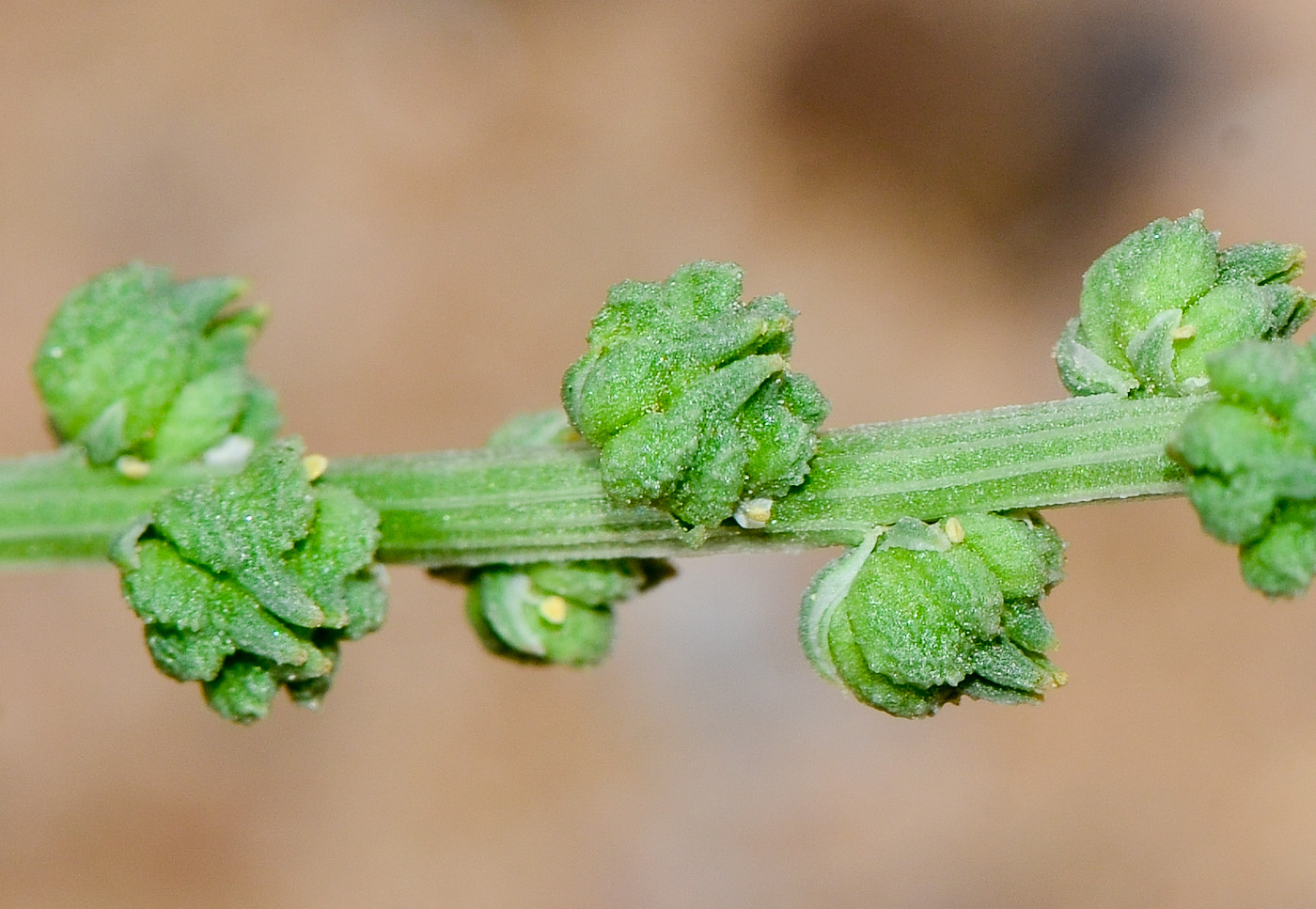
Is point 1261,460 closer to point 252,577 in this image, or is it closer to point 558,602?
point 558,602

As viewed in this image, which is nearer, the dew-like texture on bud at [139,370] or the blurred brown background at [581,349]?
the dew-like texture on bud at [139,370]

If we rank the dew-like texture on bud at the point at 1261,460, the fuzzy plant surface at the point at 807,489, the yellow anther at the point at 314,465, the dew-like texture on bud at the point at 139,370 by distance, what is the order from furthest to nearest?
1. the dew-like texture on bud at the point at 139,370
2. the yellow anther at the point at 314,465
3. the fuzzy plant surface at the point at 807,489
4. the dew-like texture on bud at the point at 1261,460

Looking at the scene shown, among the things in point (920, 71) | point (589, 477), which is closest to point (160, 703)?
point (589, 477)

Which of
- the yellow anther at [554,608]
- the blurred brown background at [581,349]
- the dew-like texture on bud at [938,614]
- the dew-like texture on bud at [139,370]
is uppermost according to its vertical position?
the dew-like texture on bud at [139,370]

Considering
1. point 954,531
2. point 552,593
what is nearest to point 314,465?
point 552,593

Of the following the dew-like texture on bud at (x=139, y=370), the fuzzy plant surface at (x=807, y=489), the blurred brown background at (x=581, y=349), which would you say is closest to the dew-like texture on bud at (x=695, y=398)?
the fuzzy plant surface at (x=807, y=489)

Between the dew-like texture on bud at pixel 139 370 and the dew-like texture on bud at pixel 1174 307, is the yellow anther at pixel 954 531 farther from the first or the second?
the dew-like texture on bud at pixel 139 370

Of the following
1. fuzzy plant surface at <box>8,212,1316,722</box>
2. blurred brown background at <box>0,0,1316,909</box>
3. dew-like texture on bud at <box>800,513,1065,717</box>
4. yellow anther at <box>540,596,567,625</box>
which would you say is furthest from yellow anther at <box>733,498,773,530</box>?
blurred brown background at <box>0,0,1316,909</box>

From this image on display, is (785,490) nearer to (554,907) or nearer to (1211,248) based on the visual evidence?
(1211,248)
